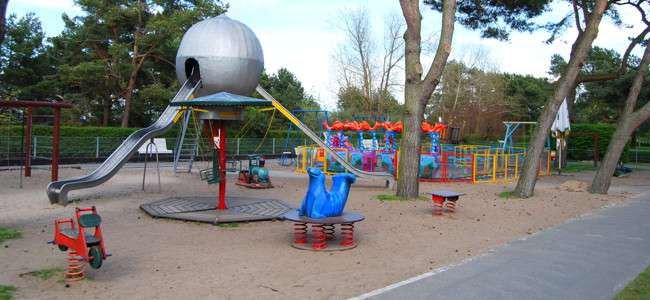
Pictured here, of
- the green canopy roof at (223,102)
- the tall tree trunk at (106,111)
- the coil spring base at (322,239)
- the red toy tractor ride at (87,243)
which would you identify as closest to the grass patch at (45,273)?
the red toy tractor ride at (87,243)

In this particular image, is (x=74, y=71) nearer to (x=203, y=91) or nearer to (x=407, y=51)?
(x=203, y=91)

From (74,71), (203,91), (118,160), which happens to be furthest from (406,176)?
(74,71)

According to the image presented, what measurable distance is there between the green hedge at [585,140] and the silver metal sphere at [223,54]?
28883mm

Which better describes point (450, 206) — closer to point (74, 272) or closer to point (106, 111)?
point (74, 272)

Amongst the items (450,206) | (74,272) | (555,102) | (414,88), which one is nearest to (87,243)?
(74,272)

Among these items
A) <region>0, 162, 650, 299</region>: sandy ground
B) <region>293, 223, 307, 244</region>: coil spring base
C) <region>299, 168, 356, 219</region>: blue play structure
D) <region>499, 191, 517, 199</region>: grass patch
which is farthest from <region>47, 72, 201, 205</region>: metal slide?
<region>499, 191, 517, 199</region>: grass patch

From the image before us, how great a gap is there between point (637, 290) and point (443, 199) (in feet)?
19.1

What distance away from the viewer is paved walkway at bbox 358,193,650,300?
241 inches

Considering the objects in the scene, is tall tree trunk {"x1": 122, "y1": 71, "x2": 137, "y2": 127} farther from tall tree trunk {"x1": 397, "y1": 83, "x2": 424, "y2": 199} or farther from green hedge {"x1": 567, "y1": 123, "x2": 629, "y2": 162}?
green hedge {"x1": 567, "y1": 123, "x2": 629, "y2": 162}

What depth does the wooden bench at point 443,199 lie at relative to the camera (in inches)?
461

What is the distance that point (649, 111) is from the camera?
16.9m

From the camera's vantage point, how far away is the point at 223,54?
1288 centimetres

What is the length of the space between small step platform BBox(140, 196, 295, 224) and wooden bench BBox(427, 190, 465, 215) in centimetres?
316

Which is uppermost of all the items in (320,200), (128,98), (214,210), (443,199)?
(128,98)
